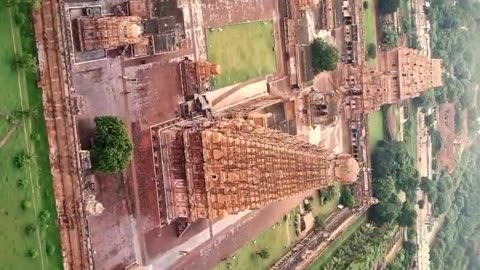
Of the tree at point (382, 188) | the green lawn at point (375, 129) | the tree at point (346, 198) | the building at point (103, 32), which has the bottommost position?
the tree at point (382, 188)

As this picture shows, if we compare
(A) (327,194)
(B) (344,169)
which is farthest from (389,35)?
(B) (344,169)

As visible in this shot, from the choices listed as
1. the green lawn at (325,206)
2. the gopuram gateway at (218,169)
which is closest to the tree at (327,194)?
the green lawn at (325,206)

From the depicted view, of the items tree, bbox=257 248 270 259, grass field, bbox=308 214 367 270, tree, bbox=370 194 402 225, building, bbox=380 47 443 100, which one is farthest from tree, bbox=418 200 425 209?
tree, bbox=257 248 270 259

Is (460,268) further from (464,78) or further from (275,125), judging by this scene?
(275,125)

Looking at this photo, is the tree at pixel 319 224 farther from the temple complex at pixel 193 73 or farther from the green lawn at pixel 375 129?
the temple complex at pixel 193 73

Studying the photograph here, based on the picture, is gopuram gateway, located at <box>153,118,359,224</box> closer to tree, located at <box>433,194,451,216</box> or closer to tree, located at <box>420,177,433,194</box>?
tree, located at <box>420,177,433,194</box>

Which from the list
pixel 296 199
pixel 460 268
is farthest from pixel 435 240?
pixel 296 199

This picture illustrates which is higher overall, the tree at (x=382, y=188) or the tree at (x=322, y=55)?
the tree at (x=322, y=55)
